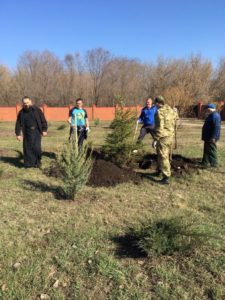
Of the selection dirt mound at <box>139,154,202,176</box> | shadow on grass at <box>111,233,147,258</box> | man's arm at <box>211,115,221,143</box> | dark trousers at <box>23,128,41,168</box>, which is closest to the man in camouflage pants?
dirt mound at <box>139,154,202,176</box>

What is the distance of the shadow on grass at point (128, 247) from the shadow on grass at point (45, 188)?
1.80 meters

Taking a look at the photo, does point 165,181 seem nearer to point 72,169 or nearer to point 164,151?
point 164,151

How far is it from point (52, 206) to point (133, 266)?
2.10m

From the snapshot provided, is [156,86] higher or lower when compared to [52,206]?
higher

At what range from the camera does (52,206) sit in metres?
4.96

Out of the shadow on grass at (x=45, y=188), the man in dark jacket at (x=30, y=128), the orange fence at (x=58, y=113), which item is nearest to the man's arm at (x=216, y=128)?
the shadow on grass at (x=45, y=188)

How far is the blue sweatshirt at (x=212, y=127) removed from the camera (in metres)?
7.30

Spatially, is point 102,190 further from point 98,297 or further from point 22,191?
point 98,297

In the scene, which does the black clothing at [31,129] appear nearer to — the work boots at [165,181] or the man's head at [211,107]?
the work boots at [165,181]

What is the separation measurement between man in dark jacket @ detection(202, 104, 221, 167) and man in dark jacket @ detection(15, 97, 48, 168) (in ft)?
13.2

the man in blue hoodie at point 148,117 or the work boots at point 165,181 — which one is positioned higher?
the man in blue hoodie at point 148,117

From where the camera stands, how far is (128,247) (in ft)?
12.0

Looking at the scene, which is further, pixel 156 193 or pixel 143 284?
pixel 156 193

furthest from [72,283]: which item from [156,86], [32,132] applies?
[156,86]
